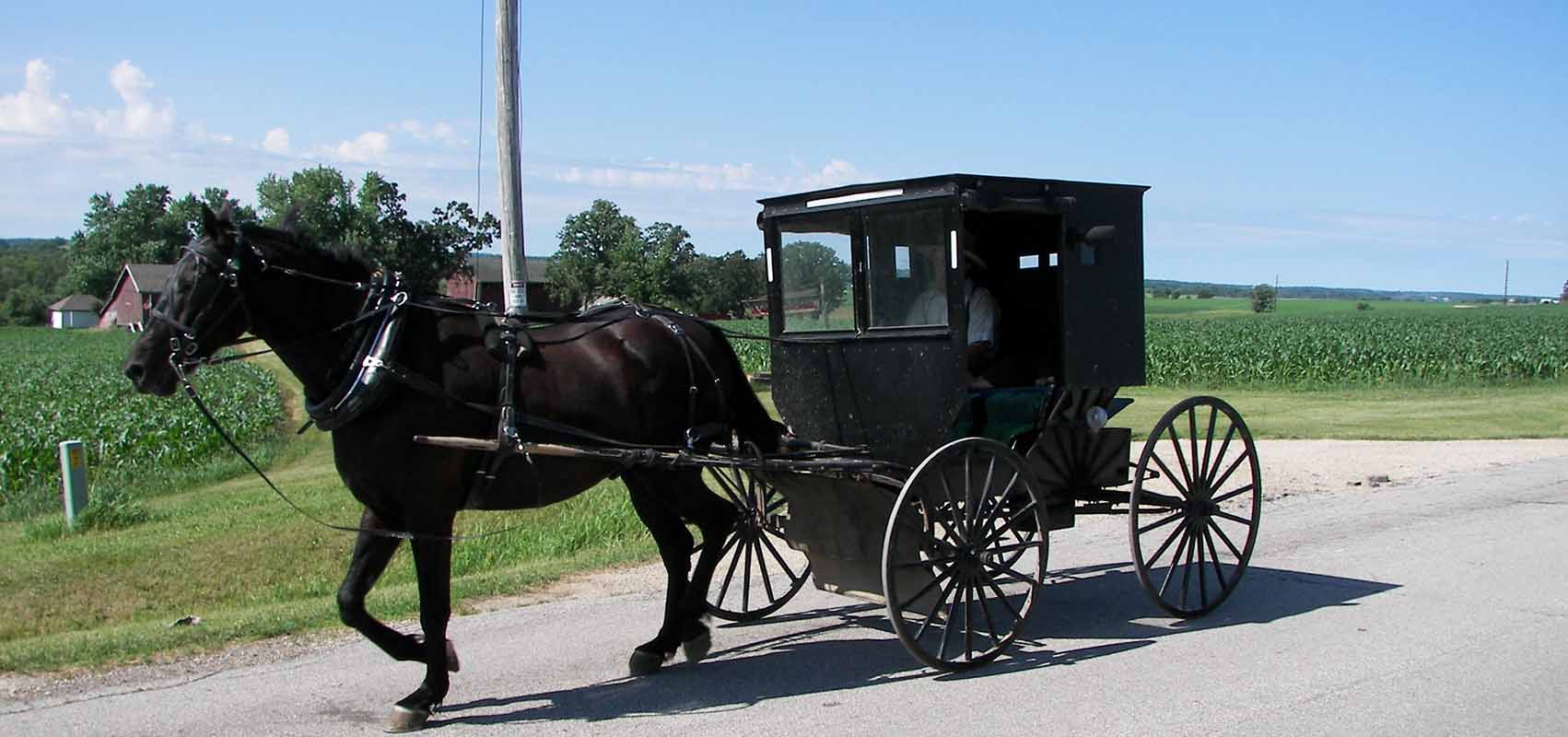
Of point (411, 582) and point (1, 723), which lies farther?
point (411, 582)

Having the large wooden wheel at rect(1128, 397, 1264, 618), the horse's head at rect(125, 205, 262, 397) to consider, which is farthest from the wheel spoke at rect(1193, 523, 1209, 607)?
the horse's head at rect(125, 205, 262, 397)

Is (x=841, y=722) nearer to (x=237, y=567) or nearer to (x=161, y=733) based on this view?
(x=161, y=733)

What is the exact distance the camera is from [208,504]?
14.9 meters

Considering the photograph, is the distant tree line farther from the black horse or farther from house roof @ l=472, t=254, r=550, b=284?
→ house roof @ l=472, t=254, r=550, b=284

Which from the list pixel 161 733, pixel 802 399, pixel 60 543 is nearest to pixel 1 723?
pixel 161 733

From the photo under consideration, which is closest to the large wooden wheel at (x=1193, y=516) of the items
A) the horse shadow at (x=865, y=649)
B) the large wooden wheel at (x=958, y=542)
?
the horse shadow at (x=865, y=649)

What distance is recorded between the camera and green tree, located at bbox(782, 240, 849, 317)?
25.3 feet

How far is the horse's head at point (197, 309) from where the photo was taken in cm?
545

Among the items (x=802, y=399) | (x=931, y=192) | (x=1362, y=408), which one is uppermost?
(x=931, y=192)

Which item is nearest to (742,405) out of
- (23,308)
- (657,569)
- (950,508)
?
(950,508)

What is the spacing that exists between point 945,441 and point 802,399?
1.12 meters

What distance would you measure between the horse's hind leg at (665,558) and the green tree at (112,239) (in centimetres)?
9403

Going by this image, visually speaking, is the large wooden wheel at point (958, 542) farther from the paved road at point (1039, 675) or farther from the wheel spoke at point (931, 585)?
the paved road at point (1039, 675)

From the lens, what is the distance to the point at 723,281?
145ft
